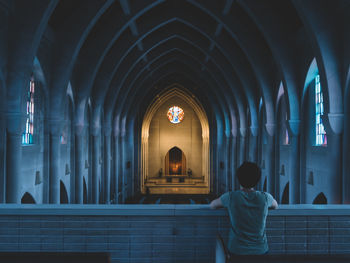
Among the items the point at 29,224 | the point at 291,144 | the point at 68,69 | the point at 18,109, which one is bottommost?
the point at 29,224

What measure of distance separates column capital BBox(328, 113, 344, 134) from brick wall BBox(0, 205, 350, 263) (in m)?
5.50

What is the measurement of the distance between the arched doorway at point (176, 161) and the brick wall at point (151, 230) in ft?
128

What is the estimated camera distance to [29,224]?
3.67 meters

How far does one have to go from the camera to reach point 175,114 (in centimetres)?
3956

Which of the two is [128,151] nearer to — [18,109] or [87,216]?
[18,109]

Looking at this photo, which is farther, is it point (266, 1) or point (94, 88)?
point (94, 88)

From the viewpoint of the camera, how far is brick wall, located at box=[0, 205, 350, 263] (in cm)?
367

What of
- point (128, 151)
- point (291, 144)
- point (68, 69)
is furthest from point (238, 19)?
point (128, 151)

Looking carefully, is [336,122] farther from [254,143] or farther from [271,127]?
[254,143]

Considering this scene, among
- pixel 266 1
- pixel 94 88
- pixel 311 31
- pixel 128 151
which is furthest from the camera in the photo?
pixel 128 151

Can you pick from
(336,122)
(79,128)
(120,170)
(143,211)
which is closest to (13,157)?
(79,128)

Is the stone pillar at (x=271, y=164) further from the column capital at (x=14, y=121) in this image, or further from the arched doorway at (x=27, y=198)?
the column capital at (x=14, y=121)

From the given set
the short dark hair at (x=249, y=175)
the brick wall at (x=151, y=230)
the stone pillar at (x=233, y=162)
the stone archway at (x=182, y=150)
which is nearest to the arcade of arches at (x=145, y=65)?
the stone pillar at (x=233, y=162)

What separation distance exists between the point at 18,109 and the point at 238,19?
9726 millimetres
